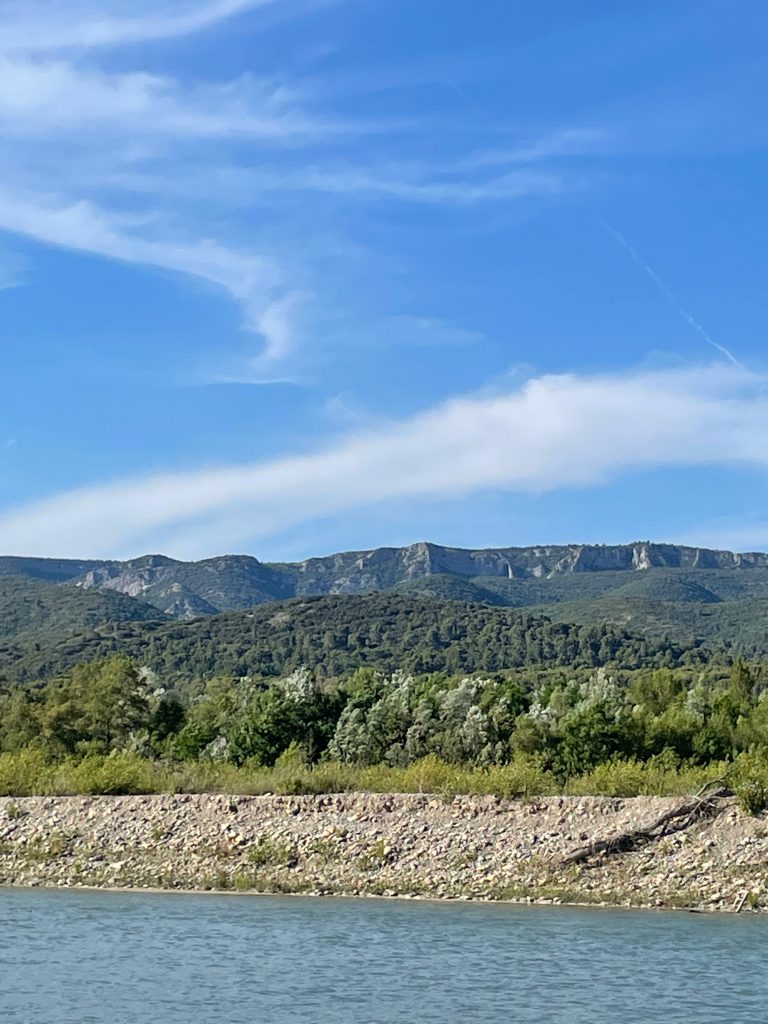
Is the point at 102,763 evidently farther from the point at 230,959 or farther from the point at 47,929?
the point at 230,959

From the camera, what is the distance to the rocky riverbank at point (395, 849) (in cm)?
3669

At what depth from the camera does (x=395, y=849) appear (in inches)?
1563

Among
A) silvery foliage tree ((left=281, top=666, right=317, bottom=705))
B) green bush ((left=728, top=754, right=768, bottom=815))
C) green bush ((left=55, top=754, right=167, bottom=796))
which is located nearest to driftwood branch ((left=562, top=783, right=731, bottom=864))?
green bush ((left=728, top=754, right=768, bottom=815))

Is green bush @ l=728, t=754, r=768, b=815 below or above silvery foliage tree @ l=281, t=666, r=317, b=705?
below

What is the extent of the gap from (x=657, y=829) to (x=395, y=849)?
24.7 feet

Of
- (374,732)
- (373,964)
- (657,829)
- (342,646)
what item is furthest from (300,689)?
(342,646)

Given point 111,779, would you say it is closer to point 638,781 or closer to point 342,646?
point 638,781

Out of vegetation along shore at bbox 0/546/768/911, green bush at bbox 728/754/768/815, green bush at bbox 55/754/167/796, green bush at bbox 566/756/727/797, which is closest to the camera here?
vegetation along shore at bbox 0/546/768/911

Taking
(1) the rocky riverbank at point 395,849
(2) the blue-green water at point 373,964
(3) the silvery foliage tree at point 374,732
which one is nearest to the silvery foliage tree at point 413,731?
(3) the silvery foliage tree at point 374,732

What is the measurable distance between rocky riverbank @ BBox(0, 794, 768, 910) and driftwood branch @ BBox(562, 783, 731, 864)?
0.15 meters

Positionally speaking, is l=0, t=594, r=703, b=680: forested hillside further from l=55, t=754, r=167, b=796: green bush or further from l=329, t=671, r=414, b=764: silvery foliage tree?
l=55, t=754, r=167, b=796: green bush

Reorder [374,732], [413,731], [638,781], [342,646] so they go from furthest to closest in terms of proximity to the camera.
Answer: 1. [342,646]
2. [413,731]
3. [374,732]
4. [638,781]

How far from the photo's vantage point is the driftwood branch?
1496 inches

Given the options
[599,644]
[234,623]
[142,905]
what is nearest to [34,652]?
[234,623]
